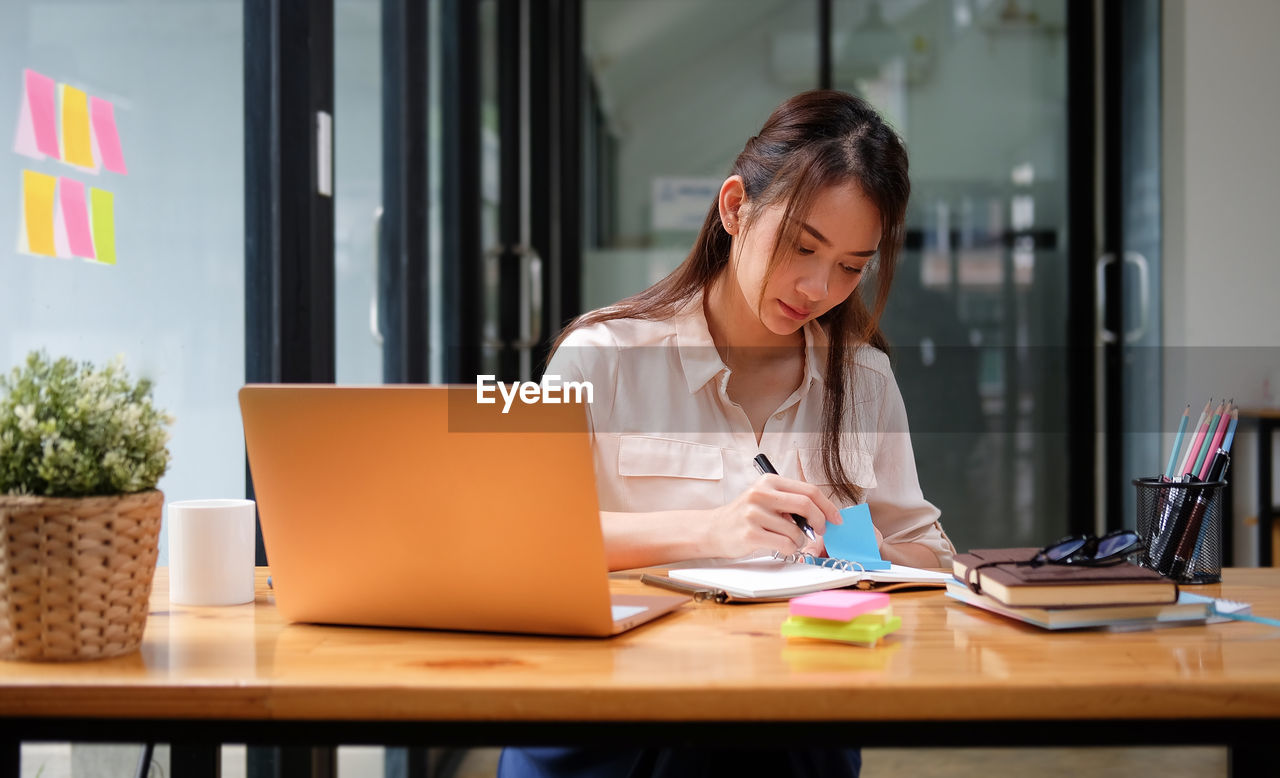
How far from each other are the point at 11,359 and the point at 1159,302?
334cm

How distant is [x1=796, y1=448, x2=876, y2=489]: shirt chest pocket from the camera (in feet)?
5.22

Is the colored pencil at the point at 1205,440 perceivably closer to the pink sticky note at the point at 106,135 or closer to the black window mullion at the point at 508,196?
the pink sticky note at the point at 106,135

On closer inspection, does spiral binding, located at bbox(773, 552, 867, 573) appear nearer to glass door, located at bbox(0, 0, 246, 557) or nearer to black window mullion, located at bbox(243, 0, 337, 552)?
glass door, located at bbox(0, 0, 246, 557)

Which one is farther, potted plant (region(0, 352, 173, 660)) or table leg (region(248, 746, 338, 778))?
table leg (region(248, 746, 338, 778))

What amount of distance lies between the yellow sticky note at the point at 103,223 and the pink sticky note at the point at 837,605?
92 centimetres

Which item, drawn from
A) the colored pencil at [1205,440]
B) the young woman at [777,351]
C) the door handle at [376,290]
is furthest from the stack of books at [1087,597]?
the door handle at [376,290]

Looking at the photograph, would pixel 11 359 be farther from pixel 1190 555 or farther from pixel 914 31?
pixel 914 31

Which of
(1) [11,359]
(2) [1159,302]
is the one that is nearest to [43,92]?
(1) [11,359]

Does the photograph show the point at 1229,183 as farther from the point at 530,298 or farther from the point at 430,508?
the point at 430,508

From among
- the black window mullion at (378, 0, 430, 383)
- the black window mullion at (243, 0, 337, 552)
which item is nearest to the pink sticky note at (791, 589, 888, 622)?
the black window mullion at (243, 0, 337, 552)

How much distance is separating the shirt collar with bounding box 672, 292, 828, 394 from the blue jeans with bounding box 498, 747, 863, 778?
643 millimetres

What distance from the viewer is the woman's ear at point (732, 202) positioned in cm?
162

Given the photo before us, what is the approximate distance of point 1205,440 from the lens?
3.82 ft

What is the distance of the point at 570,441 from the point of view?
0.84 m
